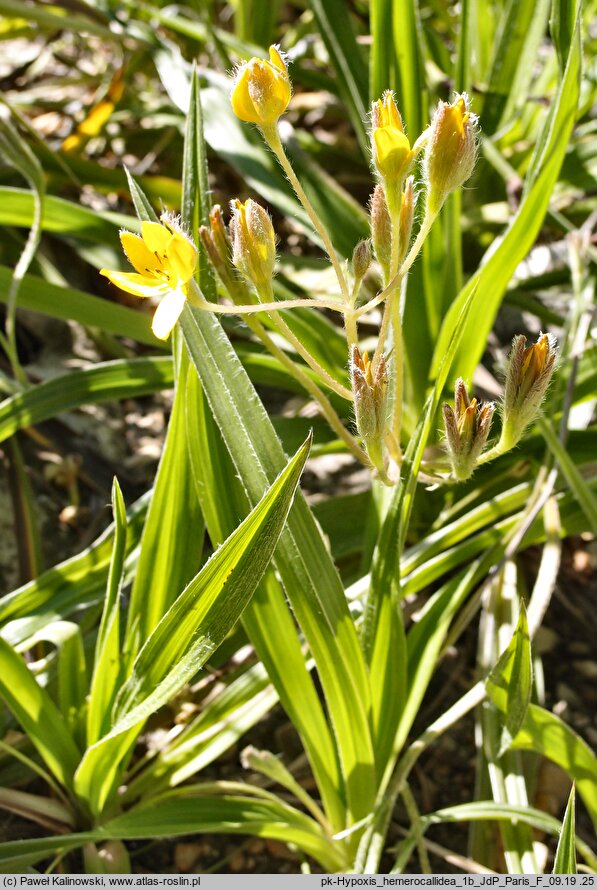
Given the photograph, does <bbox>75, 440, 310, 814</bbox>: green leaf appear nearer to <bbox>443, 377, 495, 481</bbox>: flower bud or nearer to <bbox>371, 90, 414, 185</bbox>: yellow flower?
<bbox>443, 377, 495, 481</bbox>: flower bud

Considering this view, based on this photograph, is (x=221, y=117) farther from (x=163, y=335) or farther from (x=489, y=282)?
(x=163, y=335)

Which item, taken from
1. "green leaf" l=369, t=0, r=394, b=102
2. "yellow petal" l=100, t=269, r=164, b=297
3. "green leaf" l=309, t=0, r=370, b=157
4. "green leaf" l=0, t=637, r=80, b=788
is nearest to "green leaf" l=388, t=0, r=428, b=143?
"green leaf" l=369, t=0, r=394, b=102

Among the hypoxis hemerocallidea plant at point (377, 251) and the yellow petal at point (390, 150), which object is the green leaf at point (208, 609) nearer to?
the hypoxis hemerocallidea plant at point (377, 251)

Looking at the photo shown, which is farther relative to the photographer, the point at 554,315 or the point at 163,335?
the point at 554,315

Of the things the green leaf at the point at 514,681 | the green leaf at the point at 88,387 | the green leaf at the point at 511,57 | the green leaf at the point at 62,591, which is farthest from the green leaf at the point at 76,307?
the green leaf at the point at 511,57

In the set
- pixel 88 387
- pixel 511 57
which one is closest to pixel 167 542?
pixel 88 387

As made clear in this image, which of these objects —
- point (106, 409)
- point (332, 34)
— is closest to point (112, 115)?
point (332, 34)
